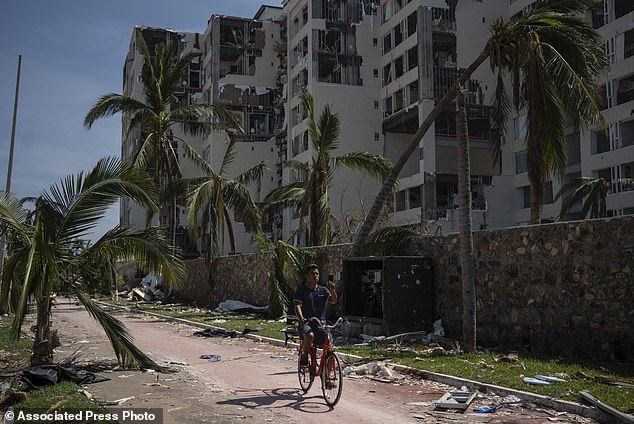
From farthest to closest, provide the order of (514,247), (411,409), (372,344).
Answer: (372,344) → (514,247) → (411,409)

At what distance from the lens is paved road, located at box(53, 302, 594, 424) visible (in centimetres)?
802

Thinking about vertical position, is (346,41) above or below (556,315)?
above

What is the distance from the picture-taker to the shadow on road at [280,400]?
865cm

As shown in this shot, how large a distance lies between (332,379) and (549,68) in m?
7.97

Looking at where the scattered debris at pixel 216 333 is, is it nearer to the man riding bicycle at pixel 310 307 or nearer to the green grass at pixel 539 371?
the green grass at pixel 539 371

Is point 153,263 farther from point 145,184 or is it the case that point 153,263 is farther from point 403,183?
point 403,183

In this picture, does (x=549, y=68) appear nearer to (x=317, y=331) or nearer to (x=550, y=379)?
(x=550, y=379)

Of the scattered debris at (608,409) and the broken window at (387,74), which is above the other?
the broken window at (387,74)

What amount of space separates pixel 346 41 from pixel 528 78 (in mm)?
41231

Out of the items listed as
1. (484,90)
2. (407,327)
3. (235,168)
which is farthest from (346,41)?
(407,327)

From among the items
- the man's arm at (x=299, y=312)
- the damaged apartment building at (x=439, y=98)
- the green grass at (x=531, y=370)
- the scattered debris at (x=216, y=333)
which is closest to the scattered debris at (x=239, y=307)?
the scattered debris at (x=216, y=333)

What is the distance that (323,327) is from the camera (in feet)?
30.3

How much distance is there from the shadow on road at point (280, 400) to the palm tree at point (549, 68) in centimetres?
690

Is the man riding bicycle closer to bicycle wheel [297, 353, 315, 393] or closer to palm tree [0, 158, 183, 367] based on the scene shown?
bicycle wheel [297, 353, 315, 393]
